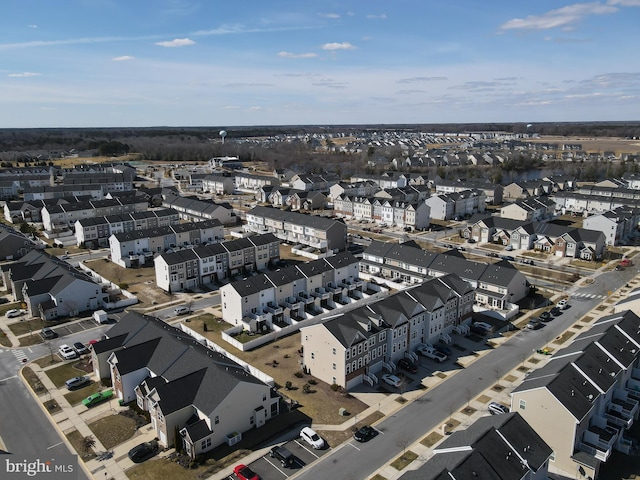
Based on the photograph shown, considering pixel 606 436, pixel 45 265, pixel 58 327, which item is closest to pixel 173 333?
pixel 58 327

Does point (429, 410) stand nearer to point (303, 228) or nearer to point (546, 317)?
Result: point (546, 317)

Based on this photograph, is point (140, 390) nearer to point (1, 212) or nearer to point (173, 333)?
point (173, 333)

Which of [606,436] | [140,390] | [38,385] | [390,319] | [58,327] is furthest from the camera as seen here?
[58,327]

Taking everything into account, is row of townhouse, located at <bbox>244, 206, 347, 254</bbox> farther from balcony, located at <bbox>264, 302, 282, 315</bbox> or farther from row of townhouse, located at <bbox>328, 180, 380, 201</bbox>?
row of townhouse, located at <bbox>328, 180, 380, 201</bbox>

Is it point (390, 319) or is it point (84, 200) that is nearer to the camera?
point (390, 319)

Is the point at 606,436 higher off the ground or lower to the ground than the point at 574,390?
lower

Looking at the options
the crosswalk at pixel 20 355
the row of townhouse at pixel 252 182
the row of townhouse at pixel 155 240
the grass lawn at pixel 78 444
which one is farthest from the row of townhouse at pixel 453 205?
the grass lawn at pixel 78 444

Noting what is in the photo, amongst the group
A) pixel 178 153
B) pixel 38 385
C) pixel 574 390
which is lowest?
pixel 38 385
